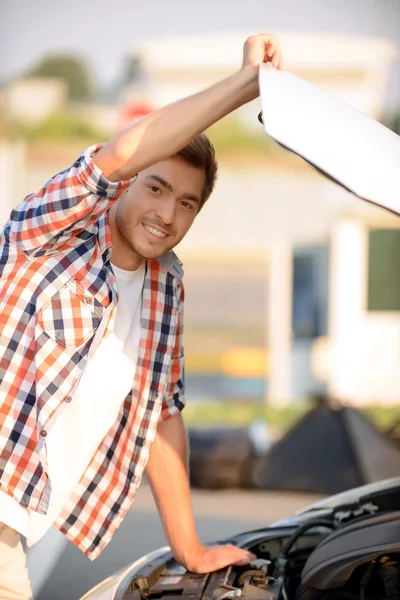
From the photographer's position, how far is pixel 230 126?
33.2 feet

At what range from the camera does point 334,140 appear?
1.41 m

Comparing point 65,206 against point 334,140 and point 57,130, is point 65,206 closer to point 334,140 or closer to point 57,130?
point 334,140

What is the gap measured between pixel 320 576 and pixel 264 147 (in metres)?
8.85

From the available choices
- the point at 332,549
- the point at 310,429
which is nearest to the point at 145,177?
the point at 332,549

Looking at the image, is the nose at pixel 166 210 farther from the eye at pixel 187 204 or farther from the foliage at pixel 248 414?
the foliage at pixel 248 414

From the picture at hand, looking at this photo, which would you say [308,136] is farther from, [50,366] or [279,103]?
[50,366]

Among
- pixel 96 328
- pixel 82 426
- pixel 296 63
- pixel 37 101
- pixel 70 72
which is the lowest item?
pixel 82 426

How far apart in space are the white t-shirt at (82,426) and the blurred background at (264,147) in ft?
24.9

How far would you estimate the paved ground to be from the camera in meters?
3.20

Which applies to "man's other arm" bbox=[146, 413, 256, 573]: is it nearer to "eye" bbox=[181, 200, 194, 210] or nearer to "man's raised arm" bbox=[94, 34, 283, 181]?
"eye" bbox=[181, 200, 194, 210]

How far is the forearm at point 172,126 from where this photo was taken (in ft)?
5.25

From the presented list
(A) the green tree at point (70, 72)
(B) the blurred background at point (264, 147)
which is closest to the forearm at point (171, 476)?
(B) the blurred background at point (264, 147)

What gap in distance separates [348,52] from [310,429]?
19.5ft

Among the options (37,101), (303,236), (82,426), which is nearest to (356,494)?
(82,426)
